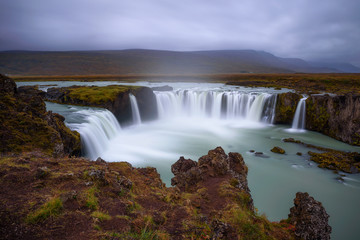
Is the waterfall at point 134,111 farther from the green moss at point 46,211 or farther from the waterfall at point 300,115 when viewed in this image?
the green moss at point 46,211

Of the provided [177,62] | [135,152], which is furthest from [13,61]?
[135,152]

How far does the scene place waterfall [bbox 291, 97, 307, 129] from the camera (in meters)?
26.2

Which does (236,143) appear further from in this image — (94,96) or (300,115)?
(94,96)

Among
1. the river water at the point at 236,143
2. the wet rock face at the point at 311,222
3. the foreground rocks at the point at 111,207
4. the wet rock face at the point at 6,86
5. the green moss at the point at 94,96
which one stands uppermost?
the wet rock face at the point at 6,86

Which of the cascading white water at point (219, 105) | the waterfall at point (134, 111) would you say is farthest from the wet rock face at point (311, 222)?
the cascading white water at point (219, 105)

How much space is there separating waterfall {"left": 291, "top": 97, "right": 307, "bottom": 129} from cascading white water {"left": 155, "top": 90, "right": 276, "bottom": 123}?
314 centimetres

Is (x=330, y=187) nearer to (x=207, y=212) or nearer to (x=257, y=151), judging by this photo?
(x=257, y=151)

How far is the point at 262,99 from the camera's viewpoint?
99.3 ft

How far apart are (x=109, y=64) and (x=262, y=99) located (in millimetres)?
155081

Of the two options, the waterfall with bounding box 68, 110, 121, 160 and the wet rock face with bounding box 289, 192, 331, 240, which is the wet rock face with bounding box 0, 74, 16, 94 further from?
the wet rock face with bounding box 289, 192, 331, 240

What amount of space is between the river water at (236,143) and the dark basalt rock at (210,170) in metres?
3.80

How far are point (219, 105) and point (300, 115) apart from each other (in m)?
11.8

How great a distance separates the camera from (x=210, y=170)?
28.8 ft

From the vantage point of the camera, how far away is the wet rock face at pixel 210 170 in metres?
8.48
